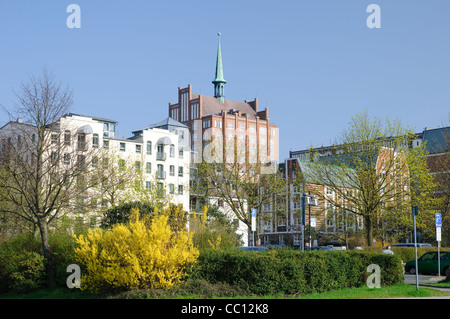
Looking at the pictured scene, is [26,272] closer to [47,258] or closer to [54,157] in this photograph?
[47,258]

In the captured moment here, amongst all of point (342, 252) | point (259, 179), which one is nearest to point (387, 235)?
point (259, 179)

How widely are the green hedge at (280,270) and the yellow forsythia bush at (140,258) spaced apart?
85 centimetres

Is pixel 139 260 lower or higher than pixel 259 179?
lower

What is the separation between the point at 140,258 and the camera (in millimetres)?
17891

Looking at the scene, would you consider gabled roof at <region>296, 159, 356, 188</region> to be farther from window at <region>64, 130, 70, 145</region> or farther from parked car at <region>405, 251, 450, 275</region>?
window at <region>64, 130, 70, 145</region>

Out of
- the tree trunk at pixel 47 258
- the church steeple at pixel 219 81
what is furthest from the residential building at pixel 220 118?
the tree trunk at pixel 47 258

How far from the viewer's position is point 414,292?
19.4 metres

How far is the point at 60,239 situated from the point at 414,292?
14155 mm

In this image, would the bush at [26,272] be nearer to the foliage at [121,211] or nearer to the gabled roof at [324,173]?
the foliage at [121,211]

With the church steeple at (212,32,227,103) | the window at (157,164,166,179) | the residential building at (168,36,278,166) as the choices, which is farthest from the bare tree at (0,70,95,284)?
the church steeple at (212,32,227,103)

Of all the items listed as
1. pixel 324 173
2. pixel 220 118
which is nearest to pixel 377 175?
pixel 324 173

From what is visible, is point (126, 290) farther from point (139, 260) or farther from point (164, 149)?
point (164, 149)

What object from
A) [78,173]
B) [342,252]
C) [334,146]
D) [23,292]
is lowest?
[23,292]

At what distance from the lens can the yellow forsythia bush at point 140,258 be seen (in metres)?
17.8
